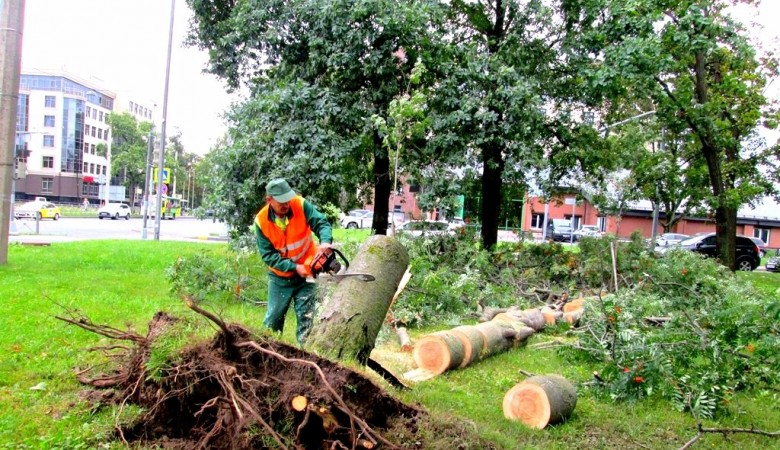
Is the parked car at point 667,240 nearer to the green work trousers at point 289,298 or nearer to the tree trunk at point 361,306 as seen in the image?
the green work trousers at point 289,298

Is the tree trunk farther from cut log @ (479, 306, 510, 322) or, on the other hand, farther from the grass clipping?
cut log @ (479, 306, 510, 322)

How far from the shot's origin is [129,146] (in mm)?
57344

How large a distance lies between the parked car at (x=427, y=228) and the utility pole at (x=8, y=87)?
6705 millimetres

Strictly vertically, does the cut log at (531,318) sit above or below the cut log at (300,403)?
below

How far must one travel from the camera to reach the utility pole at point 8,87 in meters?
8.89

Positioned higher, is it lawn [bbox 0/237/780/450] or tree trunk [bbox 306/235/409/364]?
tree trunk [bbox 306/235/409/364]

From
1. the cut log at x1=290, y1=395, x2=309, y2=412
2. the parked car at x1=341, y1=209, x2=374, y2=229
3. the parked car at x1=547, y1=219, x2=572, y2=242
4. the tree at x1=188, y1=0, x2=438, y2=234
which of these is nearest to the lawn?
the cut log at x1=290, y1=395, x2=309, y2=412

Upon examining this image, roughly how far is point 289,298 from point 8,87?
757 centimetres

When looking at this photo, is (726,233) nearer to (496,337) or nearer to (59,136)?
(496,337)

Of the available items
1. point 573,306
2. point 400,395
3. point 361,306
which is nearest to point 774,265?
point 573,306

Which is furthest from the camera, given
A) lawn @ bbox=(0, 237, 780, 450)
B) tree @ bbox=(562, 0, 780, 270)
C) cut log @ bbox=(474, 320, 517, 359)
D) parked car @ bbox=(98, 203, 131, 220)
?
parked car @ bbox=(98, 203, 131, 220)

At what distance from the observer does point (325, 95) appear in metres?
9.36

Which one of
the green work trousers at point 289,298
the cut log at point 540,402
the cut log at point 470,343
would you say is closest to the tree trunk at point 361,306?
the green work trousers at point 289,298

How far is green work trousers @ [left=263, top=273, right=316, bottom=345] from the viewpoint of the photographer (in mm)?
4566
